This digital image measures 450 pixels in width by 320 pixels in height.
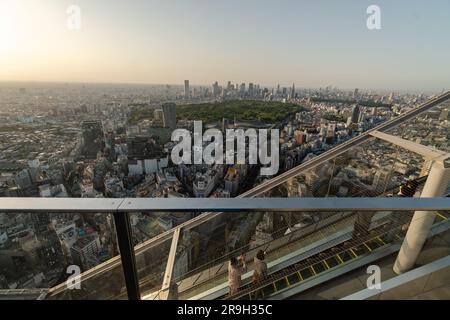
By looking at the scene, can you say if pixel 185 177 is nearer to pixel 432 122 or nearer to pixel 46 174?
pixel 46 174

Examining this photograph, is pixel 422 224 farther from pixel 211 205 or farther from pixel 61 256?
pixel 61 256

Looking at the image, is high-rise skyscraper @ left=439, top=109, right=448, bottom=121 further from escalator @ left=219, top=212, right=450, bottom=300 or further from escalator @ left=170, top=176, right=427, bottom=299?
escalator @ left=170, top=176, right=427, bottom=299

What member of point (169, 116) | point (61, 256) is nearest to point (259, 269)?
point (61, 256)

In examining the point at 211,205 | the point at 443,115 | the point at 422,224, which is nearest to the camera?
the point at 211,205

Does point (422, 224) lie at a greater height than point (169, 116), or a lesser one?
greater

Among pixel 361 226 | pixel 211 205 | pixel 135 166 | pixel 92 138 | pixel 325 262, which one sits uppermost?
pixel 211 205

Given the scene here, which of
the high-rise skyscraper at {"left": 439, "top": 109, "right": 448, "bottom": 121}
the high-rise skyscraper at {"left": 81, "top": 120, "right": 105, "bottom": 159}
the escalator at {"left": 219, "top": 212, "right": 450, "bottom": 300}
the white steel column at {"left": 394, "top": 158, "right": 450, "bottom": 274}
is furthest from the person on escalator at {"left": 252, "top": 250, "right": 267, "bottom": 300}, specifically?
the high-rise skyscraper at {"left": 81, "top": 120, "right": 105, "bottom": 159}

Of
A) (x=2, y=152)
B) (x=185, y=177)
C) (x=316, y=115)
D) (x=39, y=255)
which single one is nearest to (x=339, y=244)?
(x=39, y=255)
